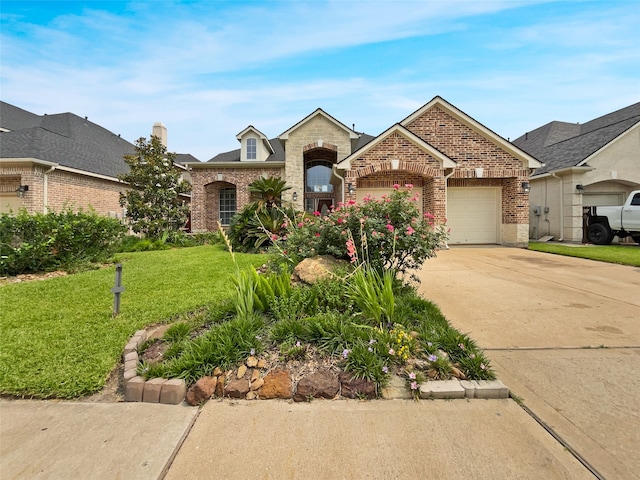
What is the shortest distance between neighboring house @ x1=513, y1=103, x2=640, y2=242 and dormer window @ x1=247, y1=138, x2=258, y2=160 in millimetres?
14270

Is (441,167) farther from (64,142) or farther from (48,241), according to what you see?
(64,142)

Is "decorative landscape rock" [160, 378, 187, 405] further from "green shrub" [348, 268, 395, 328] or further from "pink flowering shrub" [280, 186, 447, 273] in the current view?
"pink flowering shrub" [280, 186, 447, 273]

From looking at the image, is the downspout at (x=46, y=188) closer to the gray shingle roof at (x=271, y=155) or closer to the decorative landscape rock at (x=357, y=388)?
the gray shingle roof at (x=271, y=155)

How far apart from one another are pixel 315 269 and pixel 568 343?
283cm

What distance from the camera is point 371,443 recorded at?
175 cm

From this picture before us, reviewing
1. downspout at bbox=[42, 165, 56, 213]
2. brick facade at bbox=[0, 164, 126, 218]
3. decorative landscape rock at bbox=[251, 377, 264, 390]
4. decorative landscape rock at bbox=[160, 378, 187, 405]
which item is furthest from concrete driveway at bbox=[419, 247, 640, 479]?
downspout at bbox=[42, 165, 56, 213]

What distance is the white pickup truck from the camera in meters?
11.1

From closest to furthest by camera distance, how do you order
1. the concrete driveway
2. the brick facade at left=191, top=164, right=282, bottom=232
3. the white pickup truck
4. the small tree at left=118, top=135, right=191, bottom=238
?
the concrete driveway < the white pickup truck < the small tree at left=118, top=135, right=191, bottom=238 < the brick facade at left=191, top=164, right=282, bottom=232

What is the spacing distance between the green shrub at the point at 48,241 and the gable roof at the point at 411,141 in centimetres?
799

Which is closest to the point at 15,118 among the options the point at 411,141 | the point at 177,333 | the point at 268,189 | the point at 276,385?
the point at 268,189

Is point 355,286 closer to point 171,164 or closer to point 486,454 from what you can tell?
point 486,454

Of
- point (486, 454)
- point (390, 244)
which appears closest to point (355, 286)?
point (390, 244)

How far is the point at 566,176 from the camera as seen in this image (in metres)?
13.3

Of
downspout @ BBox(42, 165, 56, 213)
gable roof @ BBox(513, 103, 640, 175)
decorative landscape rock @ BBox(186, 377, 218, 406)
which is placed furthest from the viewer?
gable roof @ BBox(513, 103, 640, 175)
